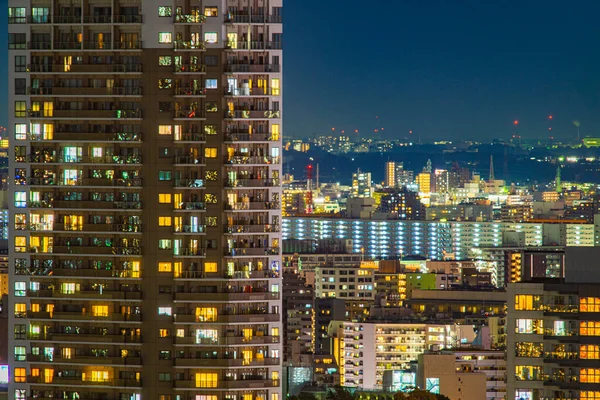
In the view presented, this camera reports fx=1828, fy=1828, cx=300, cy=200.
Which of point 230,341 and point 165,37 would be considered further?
point 165,37

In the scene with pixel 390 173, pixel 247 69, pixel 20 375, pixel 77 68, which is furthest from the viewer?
pixel 390 173

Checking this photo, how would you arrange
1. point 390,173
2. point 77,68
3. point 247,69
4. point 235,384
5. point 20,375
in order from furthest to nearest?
1. point 390,173
2. point 77,68
3. point 20,375
4. point 247,69
5. point 235,384

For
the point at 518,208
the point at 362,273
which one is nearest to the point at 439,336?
the point at 362,273

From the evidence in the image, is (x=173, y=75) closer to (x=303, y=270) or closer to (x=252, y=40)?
(x=252, y=40)

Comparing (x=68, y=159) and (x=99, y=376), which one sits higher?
(x=68, y=159)

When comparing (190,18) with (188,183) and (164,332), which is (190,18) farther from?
(164,332)

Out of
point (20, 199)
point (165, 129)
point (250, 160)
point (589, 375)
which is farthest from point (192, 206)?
point (589, 375)

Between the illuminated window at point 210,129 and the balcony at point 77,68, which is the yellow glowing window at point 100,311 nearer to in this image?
the illuminated window at point 210,129
